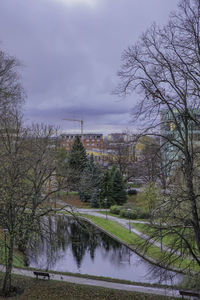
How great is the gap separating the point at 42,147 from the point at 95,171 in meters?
23.4

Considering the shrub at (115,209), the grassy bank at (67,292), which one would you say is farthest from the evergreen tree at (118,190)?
the grassy bank at (67,292)

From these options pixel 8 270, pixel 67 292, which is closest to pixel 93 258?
pixel 67 292

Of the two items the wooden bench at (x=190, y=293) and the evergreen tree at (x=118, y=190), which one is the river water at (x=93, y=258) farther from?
the evergreen tree at (x=118, y=190)

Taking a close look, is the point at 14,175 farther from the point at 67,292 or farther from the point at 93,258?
the point at 93,258

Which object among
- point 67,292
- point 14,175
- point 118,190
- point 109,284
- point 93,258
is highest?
point 14,175

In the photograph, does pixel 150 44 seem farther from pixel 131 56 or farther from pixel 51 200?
pixel 51 200

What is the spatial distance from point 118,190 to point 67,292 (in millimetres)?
27695

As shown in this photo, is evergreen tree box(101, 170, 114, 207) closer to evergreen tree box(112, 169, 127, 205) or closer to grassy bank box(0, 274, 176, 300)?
evergreen tree box(112, 169, 127, 205)

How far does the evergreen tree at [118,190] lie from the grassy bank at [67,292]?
85.6 feet

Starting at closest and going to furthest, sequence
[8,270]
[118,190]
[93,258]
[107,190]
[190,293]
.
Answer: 1. [8,270]
2. [190,293]
3. [93,258]
4. [107,190]
5. [118,190]

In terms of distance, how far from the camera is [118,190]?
39406mm

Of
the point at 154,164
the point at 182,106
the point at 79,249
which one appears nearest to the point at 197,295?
the point at 154,164

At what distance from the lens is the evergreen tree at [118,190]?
39.1 metres

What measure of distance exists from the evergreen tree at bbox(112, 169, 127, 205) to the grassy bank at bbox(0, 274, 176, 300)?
26086 mm
